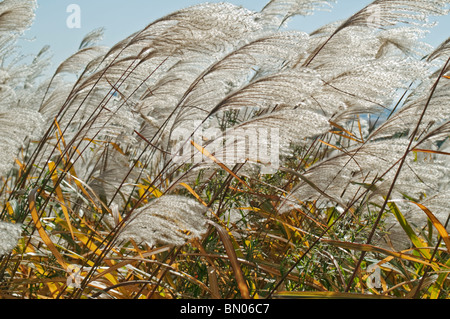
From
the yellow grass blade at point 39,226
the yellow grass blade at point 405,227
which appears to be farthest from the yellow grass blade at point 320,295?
the yellow grass blade at point 39,226

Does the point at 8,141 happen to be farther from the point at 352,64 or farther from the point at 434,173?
the point at 434,173

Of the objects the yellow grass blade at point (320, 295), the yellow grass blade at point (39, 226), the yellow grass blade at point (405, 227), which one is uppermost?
the yellow grass blade at point (39, 226)

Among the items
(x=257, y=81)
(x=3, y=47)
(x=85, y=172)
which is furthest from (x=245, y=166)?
(x=3, y=47)

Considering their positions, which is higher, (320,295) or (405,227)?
(320,295)

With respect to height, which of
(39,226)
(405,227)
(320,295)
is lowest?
(405,227)

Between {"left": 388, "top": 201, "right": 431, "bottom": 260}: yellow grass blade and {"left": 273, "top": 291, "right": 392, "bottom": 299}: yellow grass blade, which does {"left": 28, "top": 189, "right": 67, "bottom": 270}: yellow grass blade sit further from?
{"left": 388, "top": 201, "right": 431, "bottom": 260}: yellow grass blade

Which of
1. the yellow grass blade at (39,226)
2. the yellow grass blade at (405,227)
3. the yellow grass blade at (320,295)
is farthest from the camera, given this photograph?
the yellow grass blade at (405,227)

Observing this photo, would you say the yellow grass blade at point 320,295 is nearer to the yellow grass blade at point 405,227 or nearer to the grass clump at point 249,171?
the grass clump at point 249,171

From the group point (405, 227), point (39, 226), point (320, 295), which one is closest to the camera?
point (320, 295)

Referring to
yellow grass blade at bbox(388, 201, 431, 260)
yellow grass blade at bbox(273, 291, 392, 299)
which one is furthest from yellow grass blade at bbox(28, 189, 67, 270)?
yellow grass blade at bbox(388, 201, 431, 260)

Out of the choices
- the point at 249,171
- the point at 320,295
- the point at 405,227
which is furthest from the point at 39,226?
the point at 405,227

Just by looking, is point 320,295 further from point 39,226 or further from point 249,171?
point 39,226

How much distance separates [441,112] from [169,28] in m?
1.24
